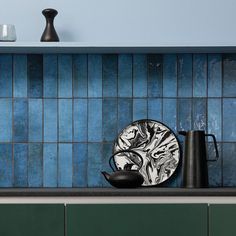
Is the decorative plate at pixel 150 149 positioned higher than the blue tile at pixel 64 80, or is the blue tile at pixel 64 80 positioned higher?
the blue tile at pixel 64 80

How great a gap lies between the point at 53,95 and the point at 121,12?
0.61 m

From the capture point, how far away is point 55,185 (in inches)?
151

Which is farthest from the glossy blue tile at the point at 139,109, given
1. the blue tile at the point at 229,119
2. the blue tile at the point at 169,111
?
the blue tile at the point at 229,119

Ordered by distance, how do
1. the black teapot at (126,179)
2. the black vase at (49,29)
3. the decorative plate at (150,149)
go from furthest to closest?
the decorative plate at (150,149) < the black vase at (49,29) < the black teapot at (126,179)

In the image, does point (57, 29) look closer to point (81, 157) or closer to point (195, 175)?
point (81, 157)

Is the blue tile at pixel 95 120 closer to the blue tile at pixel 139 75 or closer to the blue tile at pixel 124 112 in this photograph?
the blue tile at pixel 124 112

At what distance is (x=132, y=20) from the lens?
3848mm

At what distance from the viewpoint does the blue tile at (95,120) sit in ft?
12.6

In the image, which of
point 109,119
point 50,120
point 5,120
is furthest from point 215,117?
point 5,120

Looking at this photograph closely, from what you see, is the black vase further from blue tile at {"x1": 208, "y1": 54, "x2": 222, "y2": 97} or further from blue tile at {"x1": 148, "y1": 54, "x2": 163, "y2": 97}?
blue tile at {"x1": 208, "y1": 54, "x2": 222, "y2": 97}

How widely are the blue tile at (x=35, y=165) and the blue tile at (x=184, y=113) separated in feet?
2.63
